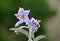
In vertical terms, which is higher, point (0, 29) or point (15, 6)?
point (15, 6)

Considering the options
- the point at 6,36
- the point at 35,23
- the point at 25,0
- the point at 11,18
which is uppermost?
the point at 25,0

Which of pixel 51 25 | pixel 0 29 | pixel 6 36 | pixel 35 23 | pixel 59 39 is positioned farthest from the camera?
pixel 51 25

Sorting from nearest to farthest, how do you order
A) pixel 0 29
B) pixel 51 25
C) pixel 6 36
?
pixel 6 36 < pixel 0 29 < pixel 51 25

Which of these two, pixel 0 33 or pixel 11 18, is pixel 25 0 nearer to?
pixel 11 18

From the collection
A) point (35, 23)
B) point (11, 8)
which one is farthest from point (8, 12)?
point (35, 23)

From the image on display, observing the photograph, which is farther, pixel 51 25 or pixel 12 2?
pixel 51 25

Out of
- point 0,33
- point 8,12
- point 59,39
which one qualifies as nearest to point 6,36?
point 0,33

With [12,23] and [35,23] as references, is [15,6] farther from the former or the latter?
[35,23]
